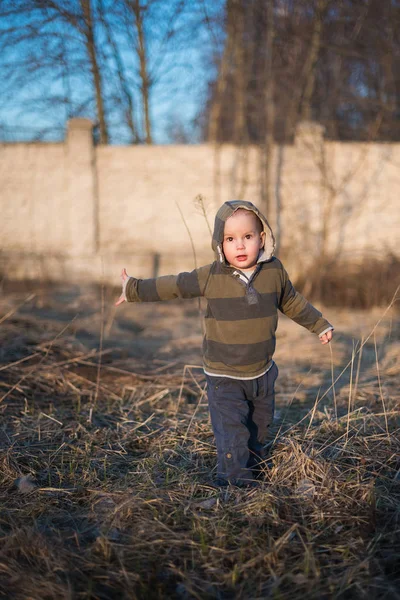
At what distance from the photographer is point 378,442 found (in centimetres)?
255

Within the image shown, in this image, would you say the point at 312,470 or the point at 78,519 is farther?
the point at 312,470

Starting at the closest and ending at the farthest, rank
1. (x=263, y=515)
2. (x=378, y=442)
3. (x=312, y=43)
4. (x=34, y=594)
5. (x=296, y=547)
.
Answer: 1. (x=34, y=594)
2. (x=296, y=547)
3. (x=263, y=515)
4. (x=378, y=442)
5. (x=312, y=43)

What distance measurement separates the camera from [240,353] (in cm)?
223

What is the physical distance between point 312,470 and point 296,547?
49 centimetres

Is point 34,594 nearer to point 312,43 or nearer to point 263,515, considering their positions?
point 263,515

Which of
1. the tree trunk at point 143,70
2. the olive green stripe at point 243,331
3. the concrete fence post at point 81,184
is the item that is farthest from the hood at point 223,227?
the tree trunk at point 143,70

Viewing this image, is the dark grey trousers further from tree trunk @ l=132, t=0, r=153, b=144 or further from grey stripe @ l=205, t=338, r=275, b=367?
tree trunk @ l=132, t=0, r=153, b=144

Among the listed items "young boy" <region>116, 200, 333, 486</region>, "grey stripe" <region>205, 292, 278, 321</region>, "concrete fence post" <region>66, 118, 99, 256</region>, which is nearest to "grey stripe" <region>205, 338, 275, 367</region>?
"young boy" <region>116, 200, 333, 486</region>

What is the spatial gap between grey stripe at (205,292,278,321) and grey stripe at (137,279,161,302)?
264 millimetres

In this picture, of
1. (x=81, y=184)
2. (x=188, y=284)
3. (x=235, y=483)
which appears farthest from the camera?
(x=81, y=184)

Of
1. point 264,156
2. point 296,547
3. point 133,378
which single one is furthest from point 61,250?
point 296,547

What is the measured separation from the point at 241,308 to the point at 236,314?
0.03 metres

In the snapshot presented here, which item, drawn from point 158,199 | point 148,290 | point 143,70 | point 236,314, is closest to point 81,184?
point 158,199

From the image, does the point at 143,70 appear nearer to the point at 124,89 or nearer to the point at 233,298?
the point at 124,89
